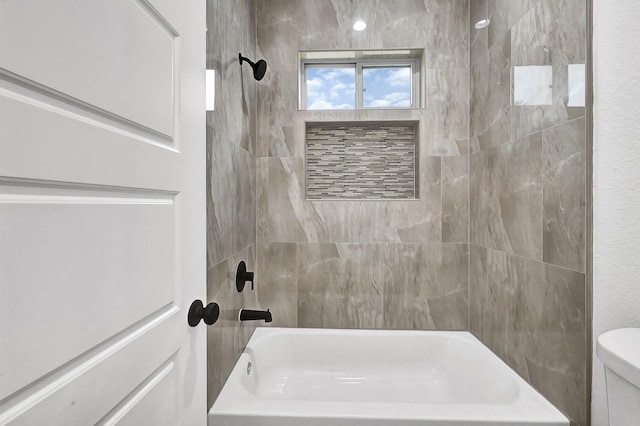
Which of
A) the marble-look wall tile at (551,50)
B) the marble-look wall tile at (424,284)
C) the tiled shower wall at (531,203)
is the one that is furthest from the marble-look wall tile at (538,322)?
the marble-look wall tile at (551,50)

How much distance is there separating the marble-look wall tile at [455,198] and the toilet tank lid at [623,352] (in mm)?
1141

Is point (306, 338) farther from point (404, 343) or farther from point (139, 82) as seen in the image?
point (139, 82)

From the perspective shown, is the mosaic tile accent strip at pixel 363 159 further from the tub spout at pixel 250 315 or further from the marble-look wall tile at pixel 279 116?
the tub spout at pixel 250 315

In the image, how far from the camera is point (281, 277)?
210 centimetres

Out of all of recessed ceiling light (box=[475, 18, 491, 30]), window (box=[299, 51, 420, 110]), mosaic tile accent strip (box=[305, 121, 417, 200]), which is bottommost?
mosaic tile accent strip (box=[305, 121, 417, 200])

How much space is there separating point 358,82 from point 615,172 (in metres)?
1.57

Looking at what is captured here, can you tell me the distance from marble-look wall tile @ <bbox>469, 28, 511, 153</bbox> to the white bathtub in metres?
1.11

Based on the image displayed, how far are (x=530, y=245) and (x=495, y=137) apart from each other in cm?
60

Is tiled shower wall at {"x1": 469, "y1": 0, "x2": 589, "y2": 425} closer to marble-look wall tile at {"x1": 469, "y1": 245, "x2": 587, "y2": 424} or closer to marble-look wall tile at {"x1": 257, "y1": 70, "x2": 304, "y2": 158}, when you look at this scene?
marble-look wall tile at {"x1": 469, "y1": 245, "x2": 587, "y2": 424}

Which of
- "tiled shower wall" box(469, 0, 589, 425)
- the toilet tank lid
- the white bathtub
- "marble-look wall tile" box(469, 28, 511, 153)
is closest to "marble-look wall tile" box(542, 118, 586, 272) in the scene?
"tiled shower wall" box(469, 0, 589, 425)

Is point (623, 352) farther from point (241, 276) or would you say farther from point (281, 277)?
point (281, 277)

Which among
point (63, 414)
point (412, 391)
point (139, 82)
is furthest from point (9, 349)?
point (412, 391)

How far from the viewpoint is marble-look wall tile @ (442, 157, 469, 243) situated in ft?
6.70

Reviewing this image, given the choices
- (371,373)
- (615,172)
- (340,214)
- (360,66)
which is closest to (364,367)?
(371,373)
